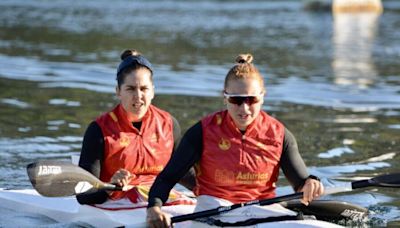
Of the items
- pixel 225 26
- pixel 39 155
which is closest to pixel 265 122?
pixel 39 155

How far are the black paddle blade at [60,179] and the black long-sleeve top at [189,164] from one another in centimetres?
84

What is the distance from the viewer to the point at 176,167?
23.0 feet

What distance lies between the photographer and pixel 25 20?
4425cm

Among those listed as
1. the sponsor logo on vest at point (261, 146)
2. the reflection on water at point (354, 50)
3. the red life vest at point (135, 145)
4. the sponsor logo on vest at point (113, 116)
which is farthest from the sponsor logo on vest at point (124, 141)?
the reflection on water at point (354, 50)

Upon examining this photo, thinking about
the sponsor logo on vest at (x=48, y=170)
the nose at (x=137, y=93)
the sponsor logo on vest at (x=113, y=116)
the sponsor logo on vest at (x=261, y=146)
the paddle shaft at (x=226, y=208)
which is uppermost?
the nose at (x=137, y=93)

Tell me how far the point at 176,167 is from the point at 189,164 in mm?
116

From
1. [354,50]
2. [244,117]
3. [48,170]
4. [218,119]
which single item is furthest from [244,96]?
[354,50]

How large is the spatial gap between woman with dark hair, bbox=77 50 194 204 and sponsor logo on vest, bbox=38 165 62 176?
1.07 ft

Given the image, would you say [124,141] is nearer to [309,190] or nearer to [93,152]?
[93,152]

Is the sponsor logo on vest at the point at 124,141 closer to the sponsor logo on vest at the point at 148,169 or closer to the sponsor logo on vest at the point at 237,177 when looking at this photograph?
the sponsor logo on vest at the point at 148,169

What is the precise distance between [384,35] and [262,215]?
32.8 meters

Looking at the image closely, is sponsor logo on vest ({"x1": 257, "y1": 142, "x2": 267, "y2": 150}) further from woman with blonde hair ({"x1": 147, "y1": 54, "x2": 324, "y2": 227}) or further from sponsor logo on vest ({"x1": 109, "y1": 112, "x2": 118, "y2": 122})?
sponsor logo on vest ({"x1": 109, "y1": 112, "x2": 118, "y2": 122})

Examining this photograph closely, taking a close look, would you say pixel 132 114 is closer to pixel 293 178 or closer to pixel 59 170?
pixel 59 170

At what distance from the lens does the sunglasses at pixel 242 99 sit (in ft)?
22.6
